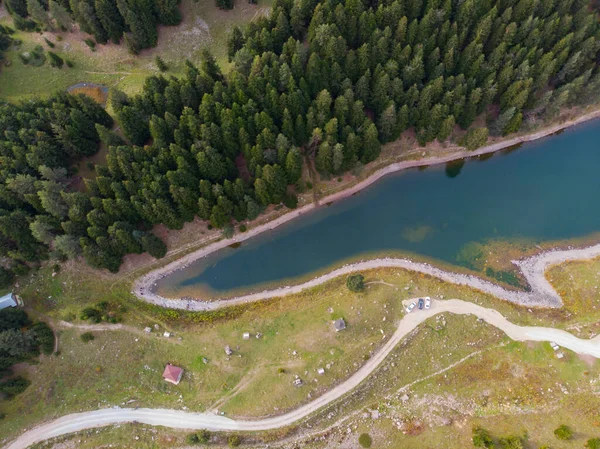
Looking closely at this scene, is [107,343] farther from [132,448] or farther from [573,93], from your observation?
[573,93]

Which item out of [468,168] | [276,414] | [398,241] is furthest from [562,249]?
[276,414]

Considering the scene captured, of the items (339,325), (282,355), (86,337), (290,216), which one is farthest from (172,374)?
(290,216)

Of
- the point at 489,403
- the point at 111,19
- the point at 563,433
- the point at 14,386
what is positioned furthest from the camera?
the point at 111,19

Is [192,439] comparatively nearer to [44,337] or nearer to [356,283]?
[44,337]

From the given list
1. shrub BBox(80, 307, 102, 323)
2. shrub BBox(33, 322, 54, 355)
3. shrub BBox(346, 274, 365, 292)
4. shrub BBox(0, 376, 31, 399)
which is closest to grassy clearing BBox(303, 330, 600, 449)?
shrub BBox(346, 274, 365, 292)

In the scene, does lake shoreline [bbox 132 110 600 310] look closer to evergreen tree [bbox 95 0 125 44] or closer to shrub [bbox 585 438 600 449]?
→ shrub [bbox 585 438 600 449]

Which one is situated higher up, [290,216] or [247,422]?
[290,216]

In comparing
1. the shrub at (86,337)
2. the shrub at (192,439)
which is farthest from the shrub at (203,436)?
the shrub at (86,337)

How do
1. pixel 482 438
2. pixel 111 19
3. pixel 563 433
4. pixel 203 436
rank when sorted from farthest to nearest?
pixel 111 19 < pixel 203 436 < pixel 482 438 < pixel 563 433
